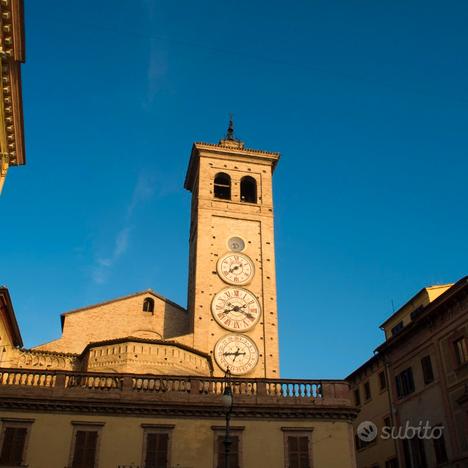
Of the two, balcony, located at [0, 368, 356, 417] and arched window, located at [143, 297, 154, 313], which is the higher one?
arched window, located at [143, 297, 154, 313]

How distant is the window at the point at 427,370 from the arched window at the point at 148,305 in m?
18.5

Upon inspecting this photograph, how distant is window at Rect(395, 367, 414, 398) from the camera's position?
3080 centimetres

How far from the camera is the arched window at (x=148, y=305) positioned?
40031 mm

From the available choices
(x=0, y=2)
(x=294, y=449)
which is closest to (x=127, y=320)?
(x=294, y=449)

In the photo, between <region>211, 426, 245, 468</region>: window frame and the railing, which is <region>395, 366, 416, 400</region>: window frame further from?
<region>211, 426, 245, 468</region>: window frame

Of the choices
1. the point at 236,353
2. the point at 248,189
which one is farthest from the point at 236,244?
the point at 236,353

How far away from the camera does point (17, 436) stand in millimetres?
20719

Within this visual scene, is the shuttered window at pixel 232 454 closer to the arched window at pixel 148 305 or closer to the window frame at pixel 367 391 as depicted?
the window frame at pixel 367 391

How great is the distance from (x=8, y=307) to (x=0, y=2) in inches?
655

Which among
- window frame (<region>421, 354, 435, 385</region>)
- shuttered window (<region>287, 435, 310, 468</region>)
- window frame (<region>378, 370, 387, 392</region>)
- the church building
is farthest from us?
window frame (<region>378, 370, 387, 392</region>)

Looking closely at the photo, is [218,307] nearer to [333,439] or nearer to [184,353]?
[184,353]

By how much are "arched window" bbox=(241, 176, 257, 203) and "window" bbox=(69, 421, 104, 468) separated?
86.9 ft

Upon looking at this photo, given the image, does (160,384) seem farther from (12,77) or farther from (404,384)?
(404,384)

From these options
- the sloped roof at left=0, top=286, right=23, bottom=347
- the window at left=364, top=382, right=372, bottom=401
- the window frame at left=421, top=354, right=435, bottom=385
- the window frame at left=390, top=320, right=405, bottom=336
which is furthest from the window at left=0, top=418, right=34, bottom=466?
the window at left=364, top=382, right=372, bottom=401
